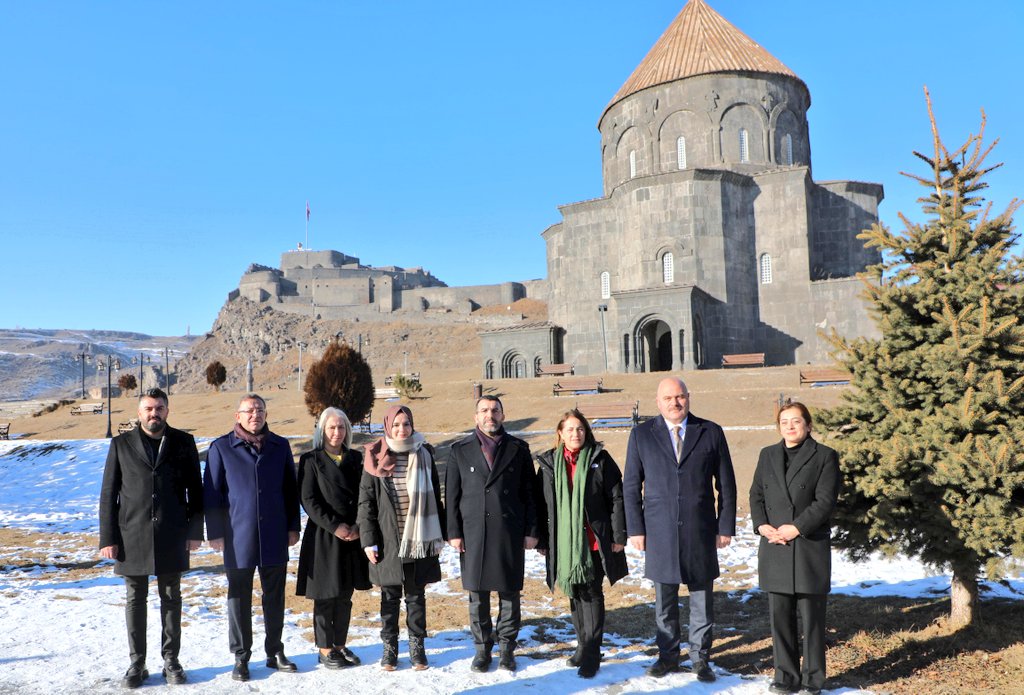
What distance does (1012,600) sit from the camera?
6.76 metres

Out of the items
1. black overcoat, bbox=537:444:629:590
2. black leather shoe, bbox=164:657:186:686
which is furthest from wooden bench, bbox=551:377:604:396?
black leather shoe, bbox=164:657:186:686

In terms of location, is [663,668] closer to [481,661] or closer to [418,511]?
[481,661]

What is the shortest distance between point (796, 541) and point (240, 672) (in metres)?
4.16

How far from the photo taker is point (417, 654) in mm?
5512

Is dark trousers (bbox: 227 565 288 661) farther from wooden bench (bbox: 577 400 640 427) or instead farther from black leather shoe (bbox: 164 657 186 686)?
wooden bench (bbox: 577 400 640 427)

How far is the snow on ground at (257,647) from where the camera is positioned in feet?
16.9

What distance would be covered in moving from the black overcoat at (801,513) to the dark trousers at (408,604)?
258 centimetres

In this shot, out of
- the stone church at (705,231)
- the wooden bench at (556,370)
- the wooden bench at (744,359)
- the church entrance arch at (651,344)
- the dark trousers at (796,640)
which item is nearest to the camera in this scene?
the dark trousers at (796,640)

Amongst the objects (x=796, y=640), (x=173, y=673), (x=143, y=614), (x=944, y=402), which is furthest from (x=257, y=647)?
(x=944, y=402)

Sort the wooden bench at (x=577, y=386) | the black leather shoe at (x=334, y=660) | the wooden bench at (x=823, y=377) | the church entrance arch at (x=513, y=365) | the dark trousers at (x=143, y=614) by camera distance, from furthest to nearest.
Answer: the church entrance arch at (x=513, y=365), the wooden bench at (x=577, y=386), the wooden bench at (x=823, y=377), the black leather shoe at (x=334, y=660), the dark trousers at (x=143, y=614)

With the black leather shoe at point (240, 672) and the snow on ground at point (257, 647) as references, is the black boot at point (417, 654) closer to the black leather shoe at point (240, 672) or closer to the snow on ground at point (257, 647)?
the snow on ground at point (257, 647)

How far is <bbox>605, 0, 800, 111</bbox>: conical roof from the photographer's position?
114 ft

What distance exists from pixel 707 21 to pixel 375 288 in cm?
4847

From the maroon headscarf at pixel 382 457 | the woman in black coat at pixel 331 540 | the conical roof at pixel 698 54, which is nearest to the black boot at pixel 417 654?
the woman in black coat at pixel 331 540
